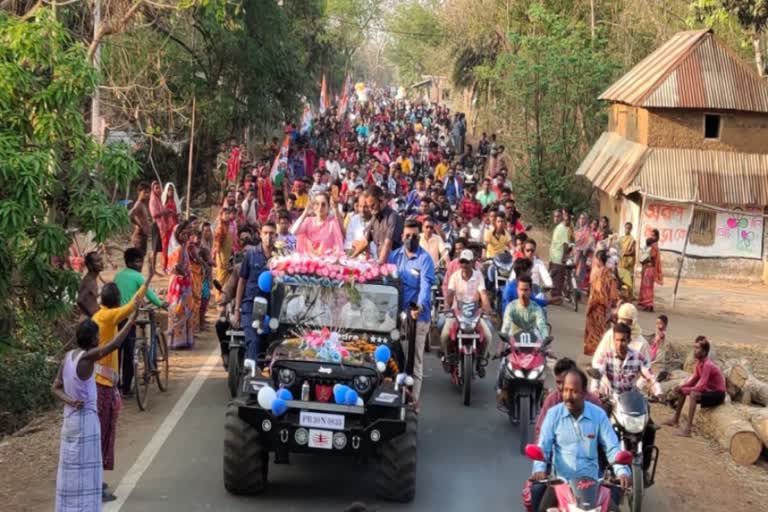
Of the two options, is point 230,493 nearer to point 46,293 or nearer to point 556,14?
point 46,293

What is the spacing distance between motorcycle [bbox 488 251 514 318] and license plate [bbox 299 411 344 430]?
31.3ft

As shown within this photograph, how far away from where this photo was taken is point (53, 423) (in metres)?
12.5

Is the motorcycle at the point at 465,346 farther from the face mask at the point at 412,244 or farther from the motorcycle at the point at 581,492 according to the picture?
the motorcycle at the point at 581,492

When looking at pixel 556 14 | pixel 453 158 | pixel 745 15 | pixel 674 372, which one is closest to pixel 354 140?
pixel 453 158

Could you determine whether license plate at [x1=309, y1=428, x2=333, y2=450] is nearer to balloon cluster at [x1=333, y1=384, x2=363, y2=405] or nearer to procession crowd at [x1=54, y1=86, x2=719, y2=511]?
balloon cluster at [x1=333, y1=384, x2=363, y2=405]

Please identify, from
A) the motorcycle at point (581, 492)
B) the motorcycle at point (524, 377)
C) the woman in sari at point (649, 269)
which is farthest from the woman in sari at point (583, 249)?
the motorcycle at point (581, 492)

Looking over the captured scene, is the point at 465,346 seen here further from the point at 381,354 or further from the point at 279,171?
the point at 279,171

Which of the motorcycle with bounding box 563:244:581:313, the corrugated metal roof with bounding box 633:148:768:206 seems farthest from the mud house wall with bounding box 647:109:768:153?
the motorcycle with bounding box 563:244:581:313

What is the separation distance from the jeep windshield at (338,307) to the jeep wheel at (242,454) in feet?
4.94

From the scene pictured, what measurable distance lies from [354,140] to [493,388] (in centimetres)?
3699

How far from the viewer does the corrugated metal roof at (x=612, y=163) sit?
2994 centimetres

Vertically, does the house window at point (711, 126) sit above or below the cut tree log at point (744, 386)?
above

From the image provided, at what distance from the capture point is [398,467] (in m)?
9.77

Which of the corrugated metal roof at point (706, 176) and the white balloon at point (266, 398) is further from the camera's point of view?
the corrugated metal roof at point (706, 176)
